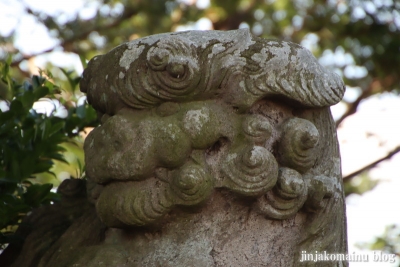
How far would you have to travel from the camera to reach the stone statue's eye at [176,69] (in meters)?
1.56

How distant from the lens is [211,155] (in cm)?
159

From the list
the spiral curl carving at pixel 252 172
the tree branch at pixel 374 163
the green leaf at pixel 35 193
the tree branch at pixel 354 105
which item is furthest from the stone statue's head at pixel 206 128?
the tree branch at pixel 354 105

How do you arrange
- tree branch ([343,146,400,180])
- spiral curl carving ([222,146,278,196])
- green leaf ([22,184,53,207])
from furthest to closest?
tree branch ([343,146,400,180]) < green leaf ([22,184,53,207]) < spiral curl carving ([222,146,278,196])

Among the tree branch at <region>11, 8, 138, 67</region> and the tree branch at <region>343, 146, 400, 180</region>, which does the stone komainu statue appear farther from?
the tree branch at <region>11, 8, 138, 67</region>

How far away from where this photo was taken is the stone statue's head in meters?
1.55

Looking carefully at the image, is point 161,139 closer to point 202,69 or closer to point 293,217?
point 202,69

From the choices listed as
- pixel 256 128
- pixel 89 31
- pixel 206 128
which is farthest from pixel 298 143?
pixel 89 31

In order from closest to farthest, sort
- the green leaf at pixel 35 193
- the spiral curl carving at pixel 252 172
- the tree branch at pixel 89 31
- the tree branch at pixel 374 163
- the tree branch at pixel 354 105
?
1. the spiral curl carving at pixel 252 172
2. the green leaf at pixel 35 193
3. the tree branch at pixel 374 163
4. the tree branch at pixel 354 105
5. the tree branch at pixel 89 31

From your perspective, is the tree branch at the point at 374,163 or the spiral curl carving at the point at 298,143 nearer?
the spiral curl carving at the point at 298,143

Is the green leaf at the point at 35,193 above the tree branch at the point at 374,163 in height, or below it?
below

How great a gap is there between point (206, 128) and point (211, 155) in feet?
0.24

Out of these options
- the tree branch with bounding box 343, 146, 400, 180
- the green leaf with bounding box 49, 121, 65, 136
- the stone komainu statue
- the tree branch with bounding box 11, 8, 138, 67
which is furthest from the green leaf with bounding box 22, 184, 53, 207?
the tree branch with bounding box 11, 8, 138, 67

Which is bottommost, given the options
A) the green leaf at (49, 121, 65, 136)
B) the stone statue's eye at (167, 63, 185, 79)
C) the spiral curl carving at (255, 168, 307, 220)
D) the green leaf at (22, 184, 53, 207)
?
the spiral curl carving at (255, 168, 307, 220)

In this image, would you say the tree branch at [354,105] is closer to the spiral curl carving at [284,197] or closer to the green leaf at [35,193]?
the green leaf at [35,193]
